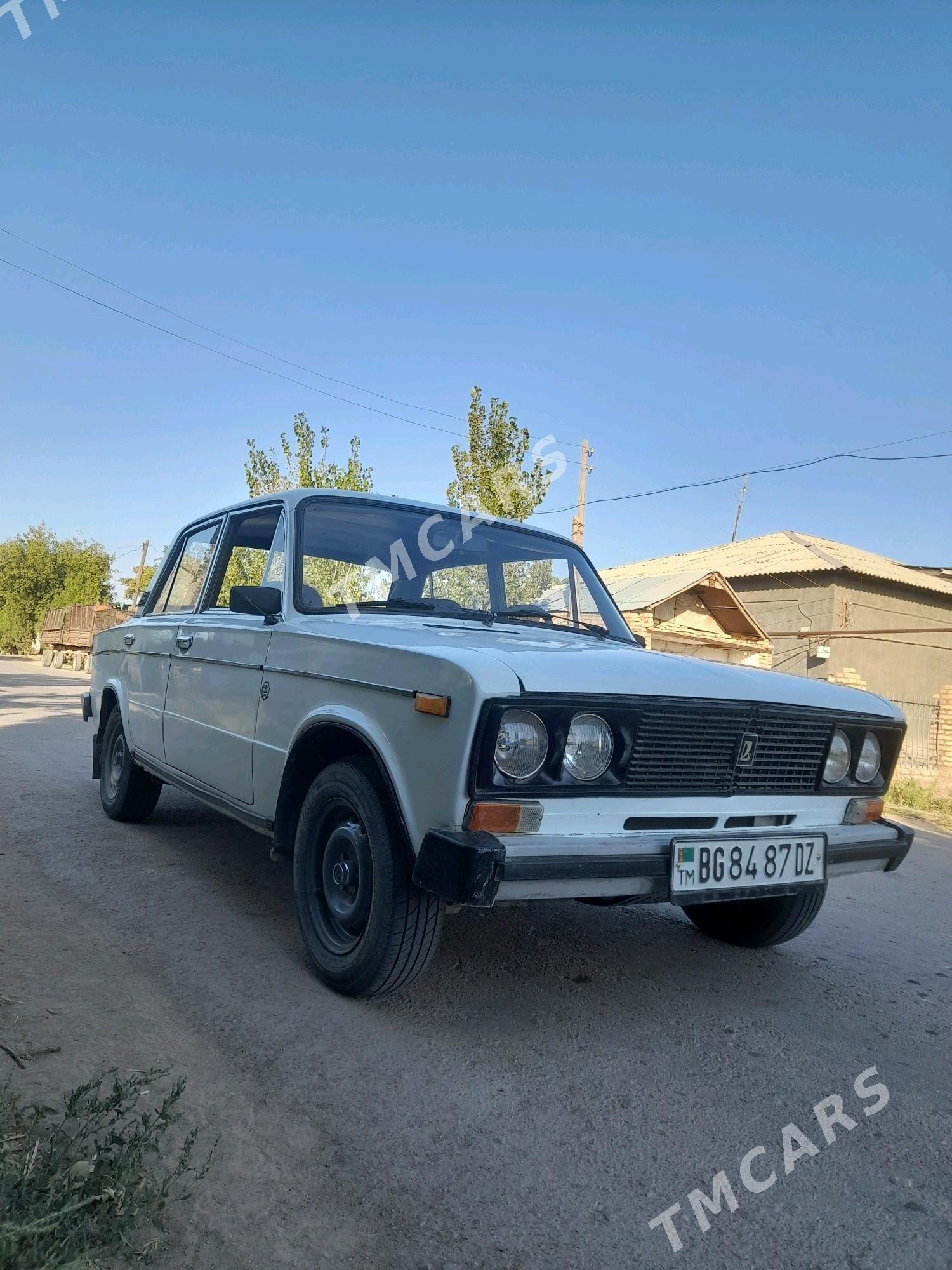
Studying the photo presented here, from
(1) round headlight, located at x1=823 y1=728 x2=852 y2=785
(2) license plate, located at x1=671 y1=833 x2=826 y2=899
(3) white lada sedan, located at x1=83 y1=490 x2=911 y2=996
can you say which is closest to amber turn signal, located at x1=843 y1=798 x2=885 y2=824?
(3) white lada sedan, located at x1=83 y1=490 x2=911 y2=996

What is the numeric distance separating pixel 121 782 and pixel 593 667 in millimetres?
3654

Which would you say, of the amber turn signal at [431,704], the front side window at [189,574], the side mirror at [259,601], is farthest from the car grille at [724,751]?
the front side window at [189,574]

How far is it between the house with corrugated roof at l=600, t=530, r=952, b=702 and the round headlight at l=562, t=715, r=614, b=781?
66.1 feet

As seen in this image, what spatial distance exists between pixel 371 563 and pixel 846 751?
6.70 ft

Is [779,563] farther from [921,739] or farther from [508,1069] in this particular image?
[508,1069]

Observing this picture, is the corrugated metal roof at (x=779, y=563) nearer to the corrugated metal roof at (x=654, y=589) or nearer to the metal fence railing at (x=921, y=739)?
the corrugated metal roof at (x=654, y=589)

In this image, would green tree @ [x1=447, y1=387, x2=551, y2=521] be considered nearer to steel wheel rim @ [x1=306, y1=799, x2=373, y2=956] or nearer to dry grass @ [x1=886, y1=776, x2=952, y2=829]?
dry grass @ [x1=886, y1=776, x2=952, y2=829]

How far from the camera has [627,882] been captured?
2.51 metres

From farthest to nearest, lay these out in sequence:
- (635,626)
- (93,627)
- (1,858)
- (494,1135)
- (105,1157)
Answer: (93,627)
(635,626)
(1,858)
(494,1135)
(105,1157)

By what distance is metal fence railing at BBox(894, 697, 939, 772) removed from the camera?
1216cm

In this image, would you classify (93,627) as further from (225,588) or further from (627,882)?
(627,882)

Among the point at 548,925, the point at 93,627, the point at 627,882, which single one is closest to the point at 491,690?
the point at 627,882

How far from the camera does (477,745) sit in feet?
7.75
